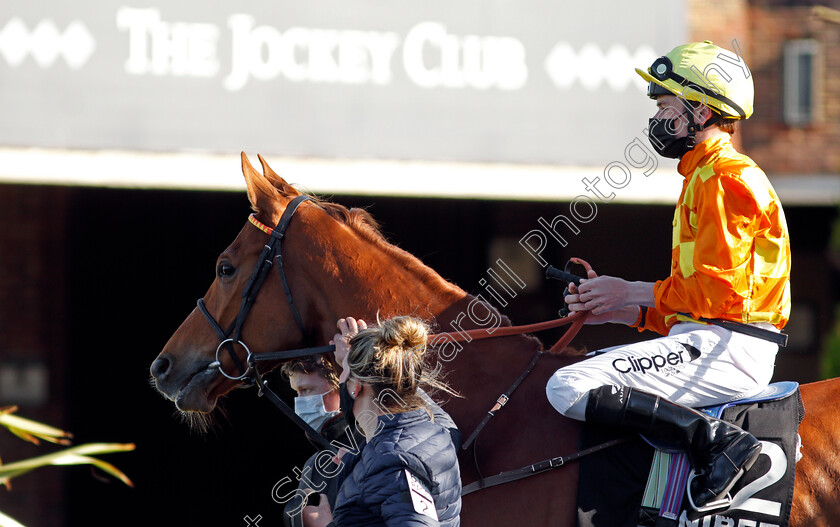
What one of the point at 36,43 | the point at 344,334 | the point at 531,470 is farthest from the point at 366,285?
the point at 36,43

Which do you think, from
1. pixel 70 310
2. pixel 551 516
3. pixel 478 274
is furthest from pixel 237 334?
pixel 478 274

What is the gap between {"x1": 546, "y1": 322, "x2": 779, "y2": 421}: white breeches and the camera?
232cm

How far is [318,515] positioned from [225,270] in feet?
2.93

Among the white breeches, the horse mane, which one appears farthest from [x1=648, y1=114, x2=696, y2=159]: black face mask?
the horse mane

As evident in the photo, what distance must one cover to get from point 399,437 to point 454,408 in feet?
1.53

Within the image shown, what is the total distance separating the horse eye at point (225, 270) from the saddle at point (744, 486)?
148cm

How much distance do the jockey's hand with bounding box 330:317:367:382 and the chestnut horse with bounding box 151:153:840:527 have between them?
→ 11 cm

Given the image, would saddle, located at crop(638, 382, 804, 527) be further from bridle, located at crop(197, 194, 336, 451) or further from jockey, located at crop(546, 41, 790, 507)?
bridle, located at crop(197, 194, 336, 451)

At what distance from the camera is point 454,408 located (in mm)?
2484

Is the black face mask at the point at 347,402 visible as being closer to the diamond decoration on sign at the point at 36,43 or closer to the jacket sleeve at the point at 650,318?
the jacket sleeve at the point at 650,318

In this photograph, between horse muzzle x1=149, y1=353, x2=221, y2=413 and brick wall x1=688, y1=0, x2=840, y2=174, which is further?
brick wall x1=688, y1=0, x2=840, y2=174

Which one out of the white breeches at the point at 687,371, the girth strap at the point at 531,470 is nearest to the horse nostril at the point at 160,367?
the girth strap at the point at 531,470

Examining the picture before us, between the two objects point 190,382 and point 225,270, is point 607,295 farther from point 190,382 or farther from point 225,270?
point 190,382

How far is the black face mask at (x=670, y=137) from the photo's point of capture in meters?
2.54
